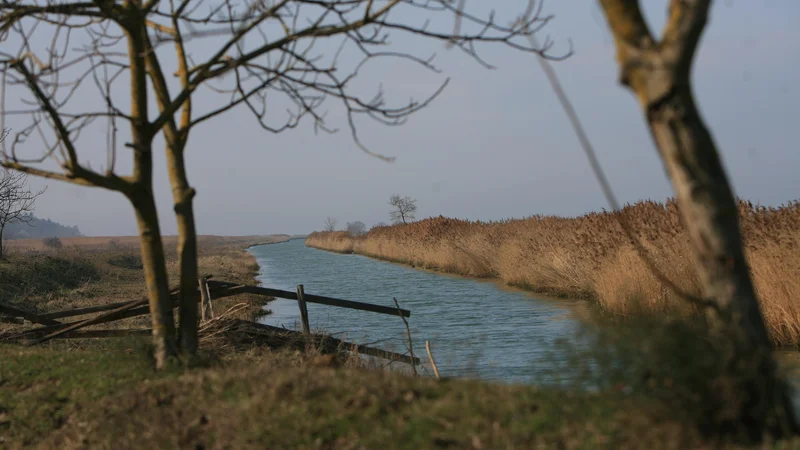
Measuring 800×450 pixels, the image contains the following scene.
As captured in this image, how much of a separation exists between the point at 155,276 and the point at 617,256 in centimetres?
1283

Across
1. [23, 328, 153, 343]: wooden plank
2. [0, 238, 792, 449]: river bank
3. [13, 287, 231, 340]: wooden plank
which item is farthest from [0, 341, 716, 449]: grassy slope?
[23, 328, 153, 343]: wooden plank

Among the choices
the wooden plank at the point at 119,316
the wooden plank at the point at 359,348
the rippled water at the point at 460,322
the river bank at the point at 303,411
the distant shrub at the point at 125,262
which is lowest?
the rippled water at the point at 460,322

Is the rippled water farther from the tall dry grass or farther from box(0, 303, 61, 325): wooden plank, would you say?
box(0, 303, 61, 325): wooden plank

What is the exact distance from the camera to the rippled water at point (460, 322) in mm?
11891

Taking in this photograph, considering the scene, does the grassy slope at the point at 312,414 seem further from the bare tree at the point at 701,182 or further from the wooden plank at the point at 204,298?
the wooden plank at the point at 204,298

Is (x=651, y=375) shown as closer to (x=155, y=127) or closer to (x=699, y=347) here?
(x=699, y=347)

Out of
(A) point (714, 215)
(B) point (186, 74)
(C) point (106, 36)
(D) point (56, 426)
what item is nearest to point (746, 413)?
(A) point (714, 215)

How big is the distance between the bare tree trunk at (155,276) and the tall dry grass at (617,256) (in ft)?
14.4

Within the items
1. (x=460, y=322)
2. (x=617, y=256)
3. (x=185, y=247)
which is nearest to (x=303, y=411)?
(x=185, y=247)

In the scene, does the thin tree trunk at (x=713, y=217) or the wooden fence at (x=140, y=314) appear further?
the wooden fence at (x=140, y=314)

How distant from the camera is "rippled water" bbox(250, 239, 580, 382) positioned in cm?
1189

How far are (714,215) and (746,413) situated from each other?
A: 40.9 inches

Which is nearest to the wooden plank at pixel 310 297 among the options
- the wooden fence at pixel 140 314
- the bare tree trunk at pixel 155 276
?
the wooden fence at pixel 140 314

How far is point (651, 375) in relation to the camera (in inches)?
166
